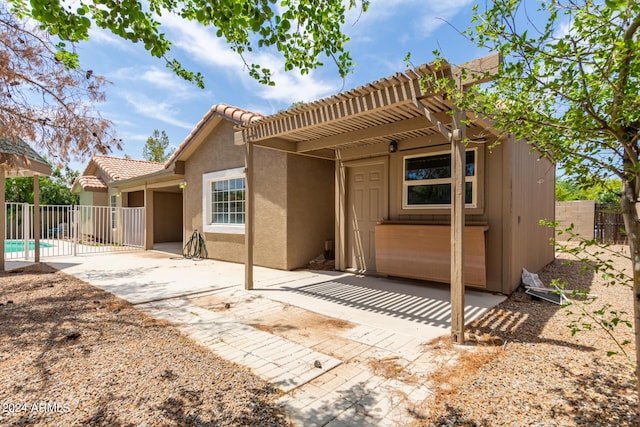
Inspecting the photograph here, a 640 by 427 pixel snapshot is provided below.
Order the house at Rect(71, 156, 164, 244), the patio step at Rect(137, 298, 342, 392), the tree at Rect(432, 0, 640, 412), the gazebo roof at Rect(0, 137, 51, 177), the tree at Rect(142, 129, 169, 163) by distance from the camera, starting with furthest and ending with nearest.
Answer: the tree at Rect(142, 129, 169, 163) → the house at Rect(71, 156, 164, 244) → the gazebo roof at Rect(0, 137, 51, 177) → the patio step at Rect(137, 298, 342, 392) → the tree at Rect(432, 0, 640, 412)

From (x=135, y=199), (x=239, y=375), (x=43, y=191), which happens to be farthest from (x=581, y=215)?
(x=43, y=191)

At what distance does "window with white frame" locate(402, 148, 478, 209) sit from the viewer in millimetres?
6062

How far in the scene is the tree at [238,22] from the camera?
2801 millimetres

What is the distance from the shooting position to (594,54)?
6.07ft

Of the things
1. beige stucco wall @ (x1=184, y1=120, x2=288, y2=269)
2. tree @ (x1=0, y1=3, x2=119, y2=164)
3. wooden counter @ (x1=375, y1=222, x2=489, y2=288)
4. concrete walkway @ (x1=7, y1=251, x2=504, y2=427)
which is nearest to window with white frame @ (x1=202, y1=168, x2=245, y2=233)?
beige stucco wall @ (x1=184, y1=120, x2=288, y2=269)

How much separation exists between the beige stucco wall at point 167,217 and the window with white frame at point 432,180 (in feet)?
44.3

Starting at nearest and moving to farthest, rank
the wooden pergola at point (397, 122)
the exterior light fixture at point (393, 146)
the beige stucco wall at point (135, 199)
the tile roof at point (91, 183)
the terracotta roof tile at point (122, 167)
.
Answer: the wooden pergola at point (397, 122)
the exterior light fixture at point (393, 146)
the terracotta roof tile at point (122, 167)
the tile roof at point (91, 183)
the beige stucco wall at point (135, 199)

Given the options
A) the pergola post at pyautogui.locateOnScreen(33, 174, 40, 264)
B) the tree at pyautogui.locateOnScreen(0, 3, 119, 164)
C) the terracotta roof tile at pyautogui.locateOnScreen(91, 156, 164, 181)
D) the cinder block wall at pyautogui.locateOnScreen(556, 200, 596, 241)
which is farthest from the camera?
the terracotta roof tile at pyautogui.locateOnScreen(91, 156, 164, 181)

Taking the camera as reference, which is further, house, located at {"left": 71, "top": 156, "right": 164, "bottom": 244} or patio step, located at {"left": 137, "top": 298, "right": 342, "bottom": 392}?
house, located at {"left": 71, "top": 156, "right": 164, "bottom": 244}

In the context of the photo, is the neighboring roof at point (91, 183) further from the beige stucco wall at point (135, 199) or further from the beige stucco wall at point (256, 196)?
the beige stucco wall at point (256, 196)

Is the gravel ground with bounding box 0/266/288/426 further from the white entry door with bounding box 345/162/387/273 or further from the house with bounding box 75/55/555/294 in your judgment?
the white entry door with bounding box 345/162/387/273

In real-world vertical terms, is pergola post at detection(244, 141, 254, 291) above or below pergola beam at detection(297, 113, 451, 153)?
below

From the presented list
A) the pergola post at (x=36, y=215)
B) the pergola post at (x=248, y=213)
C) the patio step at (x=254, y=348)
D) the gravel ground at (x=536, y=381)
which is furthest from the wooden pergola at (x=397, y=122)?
the pergola post at (x=36, y=215)

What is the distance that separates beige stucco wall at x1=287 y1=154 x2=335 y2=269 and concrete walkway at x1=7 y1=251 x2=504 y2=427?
802 mm
